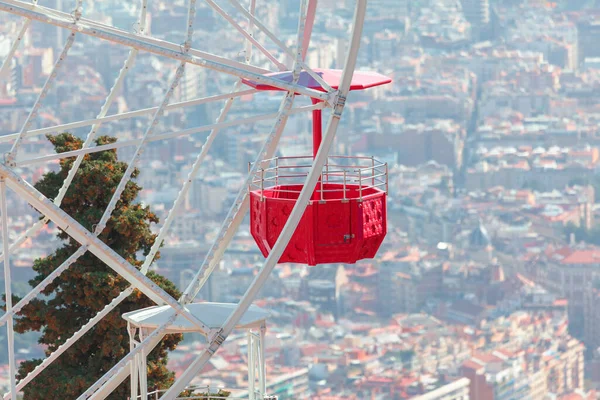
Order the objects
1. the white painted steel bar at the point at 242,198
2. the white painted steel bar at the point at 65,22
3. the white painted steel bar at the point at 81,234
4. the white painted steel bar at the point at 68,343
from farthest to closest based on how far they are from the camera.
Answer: the white painted steel bar at the point at 68,343 < the white painted steel bar at the point at 242,198 < the white painted steel bar at the point at 81,234 < the white painted steel bar at the point at 65,22

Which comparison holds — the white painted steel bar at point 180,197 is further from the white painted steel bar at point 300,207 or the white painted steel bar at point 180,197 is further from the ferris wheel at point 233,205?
the white painted steel bar at point 300,207

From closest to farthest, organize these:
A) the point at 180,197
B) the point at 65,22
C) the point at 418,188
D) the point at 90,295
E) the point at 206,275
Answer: the point at 65,22, the point at 206,275, the point at 180,197, the point at 90,295, the point at 418,188

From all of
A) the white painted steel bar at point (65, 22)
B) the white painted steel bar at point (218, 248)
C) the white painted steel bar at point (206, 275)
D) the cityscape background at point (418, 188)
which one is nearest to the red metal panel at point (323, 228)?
the white painted steel bar at point (218, 248)

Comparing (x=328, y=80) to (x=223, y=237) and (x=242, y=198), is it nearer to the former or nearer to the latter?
(x=242, y=198)

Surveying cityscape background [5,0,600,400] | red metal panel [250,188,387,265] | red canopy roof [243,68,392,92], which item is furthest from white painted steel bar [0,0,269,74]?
cityscape background [5,0,600,400]

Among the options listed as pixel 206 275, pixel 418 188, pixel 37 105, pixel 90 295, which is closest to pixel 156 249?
pixel 206 275

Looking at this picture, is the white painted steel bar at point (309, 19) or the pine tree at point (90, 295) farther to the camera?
the pine tree at point (90, 295)

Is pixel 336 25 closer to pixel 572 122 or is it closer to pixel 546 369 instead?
pixel 572 122
